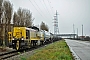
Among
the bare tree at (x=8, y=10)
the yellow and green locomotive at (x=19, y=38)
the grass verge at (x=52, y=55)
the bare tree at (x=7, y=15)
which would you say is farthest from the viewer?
the bare tree at (x=8, y=10)

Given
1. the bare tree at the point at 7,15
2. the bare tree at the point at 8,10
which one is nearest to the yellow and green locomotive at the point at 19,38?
the bare tree at the point at 7,15

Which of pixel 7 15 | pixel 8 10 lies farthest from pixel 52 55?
pixel 8 10

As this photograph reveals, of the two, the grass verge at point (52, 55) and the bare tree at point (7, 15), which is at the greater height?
the bare tree at point (7, 15)

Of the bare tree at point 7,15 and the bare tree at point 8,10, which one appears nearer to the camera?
the bare tree at point 7,15

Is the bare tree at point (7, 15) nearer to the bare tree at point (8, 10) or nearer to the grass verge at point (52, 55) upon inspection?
the bare tree at point (8, 10)

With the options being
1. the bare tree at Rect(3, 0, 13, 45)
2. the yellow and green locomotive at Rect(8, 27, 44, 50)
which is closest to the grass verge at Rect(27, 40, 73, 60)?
the yellow and green locomotive at Rect(8, 27, 44, 50)

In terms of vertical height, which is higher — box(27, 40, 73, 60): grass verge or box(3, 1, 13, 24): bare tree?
box(3, 1, 13, 24): bare tree

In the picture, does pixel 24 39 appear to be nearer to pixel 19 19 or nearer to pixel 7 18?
pixel 7 18

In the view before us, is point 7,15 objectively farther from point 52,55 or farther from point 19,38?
point 52,55

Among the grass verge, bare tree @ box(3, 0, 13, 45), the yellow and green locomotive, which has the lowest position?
the grass verge

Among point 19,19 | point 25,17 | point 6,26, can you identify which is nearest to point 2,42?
point 6,26

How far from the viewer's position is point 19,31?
1364 inches

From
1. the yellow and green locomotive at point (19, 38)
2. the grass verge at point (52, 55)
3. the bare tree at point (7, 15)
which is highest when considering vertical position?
the bare tree at point (7, 15)

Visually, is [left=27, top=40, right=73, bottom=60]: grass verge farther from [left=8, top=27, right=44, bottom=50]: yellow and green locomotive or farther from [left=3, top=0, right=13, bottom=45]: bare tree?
[left=3, top=0, right=13, bottom=45]: bare tree
